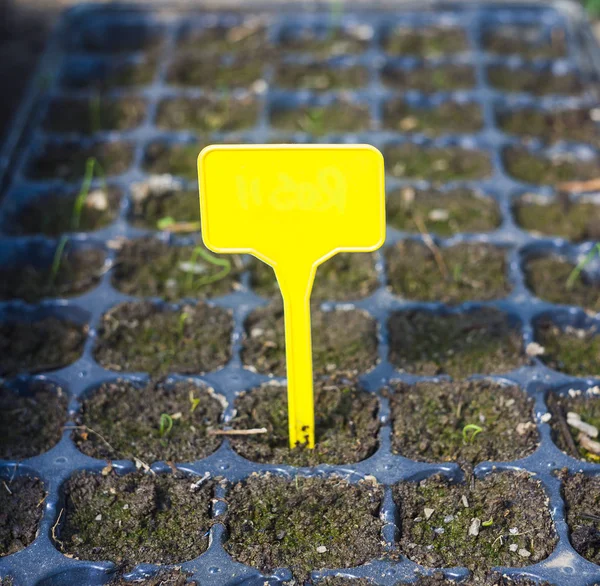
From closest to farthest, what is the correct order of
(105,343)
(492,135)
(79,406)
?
(79,406)
(105,343)
(492,135)

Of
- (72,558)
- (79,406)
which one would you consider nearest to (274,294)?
(79,406)

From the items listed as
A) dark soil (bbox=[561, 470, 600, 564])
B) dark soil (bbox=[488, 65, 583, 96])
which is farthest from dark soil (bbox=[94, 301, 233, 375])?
dark soil (bbox=[488, 65, 583, 96])

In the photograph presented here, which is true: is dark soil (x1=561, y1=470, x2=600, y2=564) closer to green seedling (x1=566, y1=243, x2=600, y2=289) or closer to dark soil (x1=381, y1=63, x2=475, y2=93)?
green seedling (x1=566, y1=243, x2=600, y2=289)

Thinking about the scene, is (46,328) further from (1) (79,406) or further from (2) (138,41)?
(2) (138,41)

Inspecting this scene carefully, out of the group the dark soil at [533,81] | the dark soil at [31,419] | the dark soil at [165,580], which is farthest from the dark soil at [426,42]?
the dark soil at [165,580]

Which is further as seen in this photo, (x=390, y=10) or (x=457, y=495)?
(x=390, y=10)

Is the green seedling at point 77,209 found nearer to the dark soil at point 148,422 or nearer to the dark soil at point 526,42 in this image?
the dark soil at point 148,422
